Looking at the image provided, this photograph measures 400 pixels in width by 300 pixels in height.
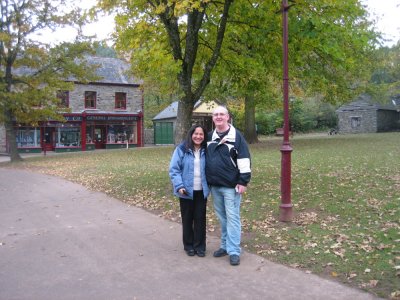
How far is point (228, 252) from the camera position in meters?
5.37

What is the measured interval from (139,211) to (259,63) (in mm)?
5078

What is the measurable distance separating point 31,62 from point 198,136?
73.2 feet

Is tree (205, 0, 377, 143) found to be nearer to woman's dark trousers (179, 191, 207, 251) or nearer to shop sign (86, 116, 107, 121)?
woman's dark trousers (179, 191, 207, 251)

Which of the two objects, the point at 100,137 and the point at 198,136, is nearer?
the point at 198,136

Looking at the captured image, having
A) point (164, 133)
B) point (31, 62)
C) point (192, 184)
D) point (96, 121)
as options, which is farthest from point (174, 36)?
point (164, 133)

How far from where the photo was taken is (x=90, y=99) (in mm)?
38281

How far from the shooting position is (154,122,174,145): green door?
45.5m

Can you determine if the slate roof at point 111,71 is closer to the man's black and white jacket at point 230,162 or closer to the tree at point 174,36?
the tree at point 174,36

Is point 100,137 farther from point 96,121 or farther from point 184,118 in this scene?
point 184,118

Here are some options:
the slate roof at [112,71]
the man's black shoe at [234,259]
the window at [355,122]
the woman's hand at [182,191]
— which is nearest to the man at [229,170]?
the man's black shoe at [234,259]

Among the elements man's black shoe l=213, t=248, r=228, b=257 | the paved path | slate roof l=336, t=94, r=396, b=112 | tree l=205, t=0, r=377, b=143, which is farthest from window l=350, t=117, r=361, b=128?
man's black shoe l=213, t=248, r=228, b=257

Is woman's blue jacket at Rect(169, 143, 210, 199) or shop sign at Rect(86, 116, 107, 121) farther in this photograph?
shop sign at Rect(86, 116, 107, 121)

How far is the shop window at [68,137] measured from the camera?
37.8 metres

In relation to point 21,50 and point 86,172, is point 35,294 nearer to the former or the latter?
point 86,172
